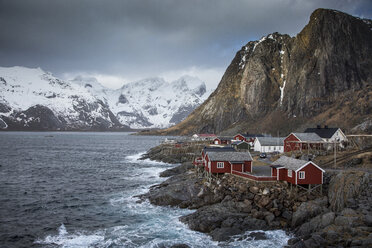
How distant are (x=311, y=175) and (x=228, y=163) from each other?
13.0 meters

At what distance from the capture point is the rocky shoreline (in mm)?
27734

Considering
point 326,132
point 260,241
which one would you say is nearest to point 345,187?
point 260,241

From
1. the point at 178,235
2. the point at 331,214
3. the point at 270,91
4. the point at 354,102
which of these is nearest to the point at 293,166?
the point at 331,214

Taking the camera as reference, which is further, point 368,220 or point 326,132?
point 326,132

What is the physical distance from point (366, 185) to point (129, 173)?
47.8 meters

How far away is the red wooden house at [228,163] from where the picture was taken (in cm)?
4797

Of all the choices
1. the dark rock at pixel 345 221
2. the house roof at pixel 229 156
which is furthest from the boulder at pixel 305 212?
the house roof at pixel 229 156

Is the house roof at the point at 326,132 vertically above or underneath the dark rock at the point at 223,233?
above

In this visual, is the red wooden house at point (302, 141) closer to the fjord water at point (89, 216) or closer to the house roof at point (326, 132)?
the house roof at point (326, 132)

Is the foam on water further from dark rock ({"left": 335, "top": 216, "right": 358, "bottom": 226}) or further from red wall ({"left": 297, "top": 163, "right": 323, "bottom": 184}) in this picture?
red wall ({"left": 297, "top": 163, "right": 323, "bottom": 184})

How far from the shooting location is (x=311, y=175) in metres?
39.5

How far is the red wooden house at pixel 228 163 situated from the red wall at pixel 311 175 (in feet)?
34.1

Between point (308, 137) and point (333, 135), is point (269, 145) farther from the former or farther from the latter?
point (333, 135)

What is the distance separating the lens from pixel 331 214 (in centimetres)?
3017
